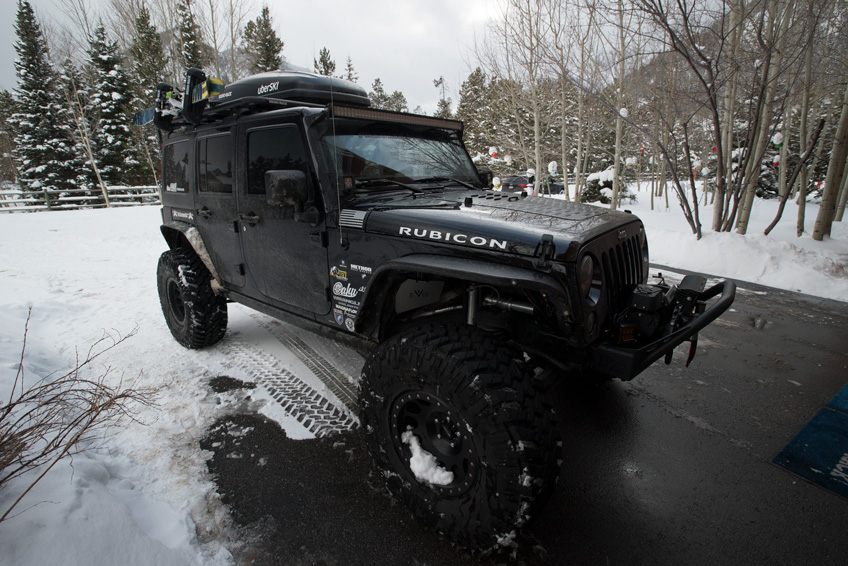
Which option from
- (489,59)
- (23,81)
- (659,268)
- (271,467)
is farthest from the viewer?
(23,81)

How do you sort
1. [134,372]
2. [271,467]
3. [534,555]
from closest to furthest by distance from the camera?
[534,555] → [271,467] → [134,372]

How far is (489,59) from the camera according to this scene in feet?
49.0

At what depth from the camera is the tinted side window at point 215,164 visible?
332 centimetres

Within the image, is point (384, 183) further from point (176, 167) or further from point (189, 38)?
point (189, 38)

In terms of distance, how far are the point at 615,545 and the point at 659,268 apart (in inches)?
230

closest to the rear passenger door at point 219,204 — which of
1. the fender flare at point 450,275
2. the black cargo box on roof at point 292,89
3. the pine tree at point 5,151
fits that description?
the black cargo box on roof at point 292,89

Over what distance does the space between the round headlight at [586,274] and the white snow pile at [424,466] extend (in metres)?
1.04

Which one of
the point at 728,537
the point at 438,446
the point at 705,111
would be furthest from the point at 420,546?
the point at 705,111

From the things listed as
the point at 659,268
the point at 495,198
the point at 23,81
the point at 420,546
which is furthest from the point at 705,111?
the point at 23,81

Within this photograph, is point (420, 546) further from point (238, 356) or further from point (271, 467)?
point (238, 356)

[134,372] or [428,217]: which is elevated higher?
[428,217]

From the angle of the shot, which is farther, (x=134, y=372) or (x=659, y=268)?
(x=659, y=268)

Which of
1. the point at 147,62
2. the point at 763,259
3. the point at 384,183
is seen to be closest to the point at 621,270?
the point at 384,183

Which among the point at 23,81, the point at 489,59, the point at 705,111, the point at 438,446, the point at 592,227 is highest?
the point at 23,81
